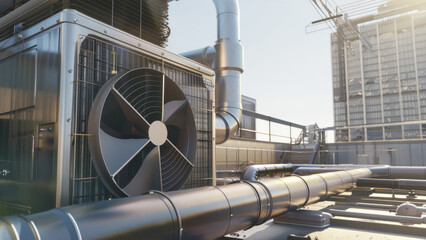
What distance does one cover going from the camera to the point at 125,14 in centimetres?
499

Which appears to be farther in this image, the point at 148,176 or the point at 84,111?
the point at 148,176

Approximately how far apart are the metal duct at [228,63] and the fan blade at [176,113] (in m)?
2.96

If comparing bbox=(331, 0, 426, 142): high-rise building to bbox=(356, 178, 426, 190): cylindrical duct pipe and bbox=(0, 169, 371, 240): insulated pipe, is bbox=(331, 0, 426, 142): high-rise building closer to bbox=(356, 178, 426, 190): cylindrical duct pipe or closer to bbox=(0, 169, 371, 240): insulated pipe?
bbox=(356, 178, 426, 190): cylindrical duct pipe

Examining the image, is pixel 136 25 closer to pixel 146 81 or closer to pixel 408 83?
pixel 146 81

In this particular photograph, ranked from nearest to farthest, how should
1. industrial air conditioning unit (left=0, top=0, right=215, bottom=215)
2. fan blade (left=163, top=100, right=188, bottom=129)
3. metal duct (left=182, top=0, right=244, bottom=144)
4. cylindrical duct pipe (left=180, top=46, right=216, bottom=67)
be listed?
1. industrial air conditioning unit (left=0, top=0, right=215, bottom=215)
2. fan blade (left=163, top=100, right=188, bottom=129)
3. metal duct (left=182, top=0, right=244, bottom=144)
4. cylindrical duct pipe (left=180, top=46, right=216, bottom=67)

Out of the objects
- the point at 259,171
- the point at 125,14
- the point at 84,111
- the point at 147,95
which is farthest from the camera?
the point at 259,171

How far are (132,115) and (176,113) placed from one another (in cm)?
92

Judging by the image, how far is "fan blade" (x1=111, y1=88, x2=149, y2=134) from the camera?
3.72m

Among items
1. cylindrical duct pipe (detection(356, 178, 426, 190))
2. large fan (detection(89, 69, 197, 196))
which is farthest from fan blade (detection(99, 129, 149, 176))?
cylindrical duct pipe (detection(356, 178, 426, 190))

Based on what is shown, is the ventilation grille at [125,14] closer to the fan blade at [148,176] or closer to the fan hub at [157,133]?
the fan hub at [157,133]

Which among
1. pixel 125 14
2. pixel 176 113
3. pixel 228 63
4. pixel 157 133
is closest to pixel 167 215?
pixel 157 133

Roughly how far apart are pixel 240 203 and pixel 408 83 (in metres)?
55.8

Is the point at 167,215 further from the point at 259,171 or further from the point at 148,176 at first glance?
the point at 259,171

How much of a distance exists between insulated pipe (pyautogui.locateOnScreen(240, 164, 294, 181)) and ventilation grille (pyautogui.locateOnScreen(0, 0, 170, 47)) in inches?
238
